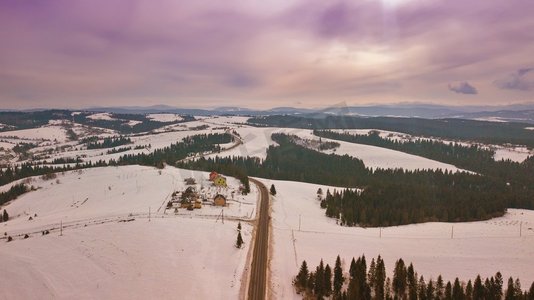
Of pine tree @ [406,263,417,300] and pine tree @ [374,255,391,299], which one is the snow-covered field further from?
pine tree @ [406,263,417,300]

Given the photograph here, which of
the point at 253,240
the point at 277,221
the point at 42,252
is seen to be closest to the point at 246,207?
the point at 277,221

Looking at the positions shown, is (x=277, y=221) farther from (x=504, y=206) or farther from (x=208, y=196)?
(x=504, y=206)

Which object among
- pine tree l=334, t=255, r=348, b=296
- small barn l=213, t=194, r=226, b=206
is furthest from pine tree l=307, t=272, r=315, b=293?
small barn l=213, t=194, r=226, b=206

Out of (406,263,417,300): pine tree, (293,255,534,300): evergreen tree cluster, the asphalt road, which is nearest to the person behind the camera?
(293,255,534,300): evergreen tree cluster

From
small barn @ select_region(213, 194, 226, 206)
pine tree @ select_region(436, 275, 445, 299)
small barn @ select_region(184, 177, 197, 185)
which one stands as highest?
small barn @ select_region(184, 177, 197, 185)

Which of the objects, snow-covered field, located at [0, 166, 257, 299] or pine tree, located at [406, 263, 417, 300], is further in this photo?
pine tree, located at [406, 263, 417, 300]

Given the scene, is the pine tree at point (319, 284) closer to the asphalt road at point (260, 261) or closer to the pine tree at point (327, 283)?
the pine tree at point (327, 283)

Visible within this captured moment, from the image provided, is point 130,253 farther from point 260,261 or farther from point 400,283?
point 400,283

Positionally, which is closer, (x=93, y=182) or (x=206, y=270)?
(x=206, y=270)
